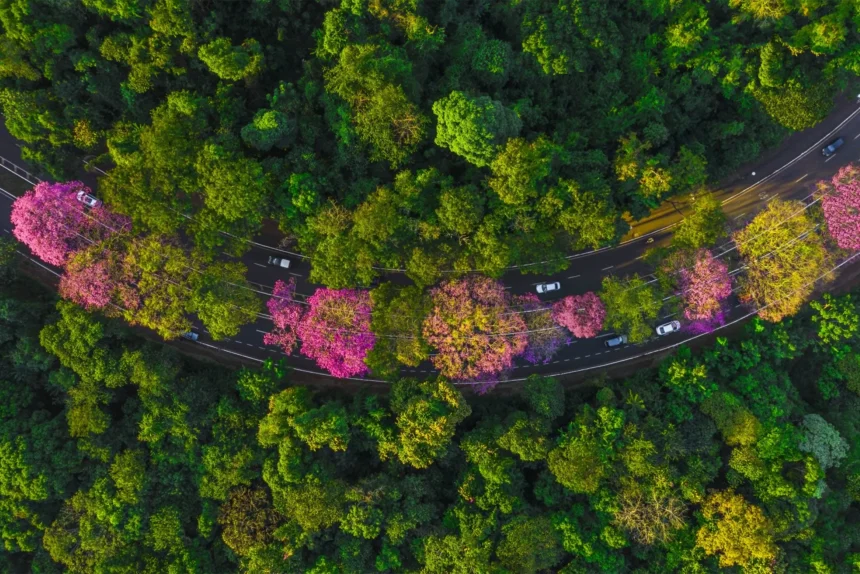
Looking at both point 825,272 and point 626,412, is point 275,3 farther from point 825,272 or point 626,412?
point 825,272

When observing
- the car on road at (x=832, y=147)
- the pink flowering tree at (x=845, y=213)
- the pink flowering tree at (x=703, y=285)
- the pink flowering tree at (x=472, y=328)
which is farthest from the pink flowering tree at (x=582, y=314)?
the car on road at (x=832, y=147)

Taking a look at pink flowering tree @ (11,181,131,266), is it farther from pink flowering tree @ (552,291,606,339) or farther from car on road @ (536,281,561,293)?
A: pink flowering tree @ (552,291,606,339)

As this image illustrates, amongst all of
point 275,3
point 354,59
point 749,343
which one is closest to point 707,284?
point 749,343

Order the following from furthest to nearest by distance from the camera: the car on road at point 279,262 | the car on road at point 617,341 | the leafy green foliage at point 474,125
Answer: the car on road at point 617,341
the car on road at point 279,262
the leafy green foliage at point 474,125

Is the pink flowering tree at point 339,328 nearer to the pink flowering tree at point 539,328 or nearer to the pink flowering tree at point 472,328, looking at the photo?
the pink flowering tree at point 472,328

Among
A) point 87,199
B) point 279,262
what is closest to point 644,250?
point 279,262

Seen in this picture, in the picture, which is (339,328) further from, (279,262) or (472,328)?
(472,328)

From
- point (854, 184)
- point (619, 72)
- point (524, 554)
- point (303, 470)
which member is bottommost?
point (524, 554)
